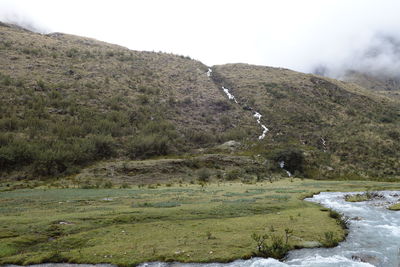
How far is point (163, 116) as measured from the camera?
93.9 metres

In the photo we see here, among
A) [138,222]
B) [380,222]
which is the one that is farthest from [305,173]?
[138,222]

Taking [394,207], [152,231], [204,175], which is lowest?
[204,175]

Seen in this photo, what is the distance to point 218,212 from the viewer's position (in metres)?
25.2

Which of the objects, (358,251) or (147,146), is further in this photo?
(147,146)

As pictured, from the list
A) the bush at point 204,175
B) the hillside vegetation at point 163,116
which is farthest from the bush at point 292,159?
the bush at point 204,175

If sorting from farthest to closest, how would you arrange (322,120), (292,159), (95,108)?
(322,120)
(95,108)
(292,159)

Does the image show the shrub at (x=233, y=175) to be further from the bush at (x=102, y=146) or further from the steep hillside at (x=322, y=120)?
the bush at (x=102, y=146)

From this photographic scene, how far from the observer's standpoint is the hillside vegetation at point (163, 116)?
2621 inches

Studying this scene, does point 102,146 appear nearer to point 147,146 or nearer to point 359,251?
point 147,146

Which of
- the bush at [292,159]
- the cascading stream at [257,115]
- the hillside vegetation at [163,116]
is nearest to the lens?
the hillside vegetation at [163,116]

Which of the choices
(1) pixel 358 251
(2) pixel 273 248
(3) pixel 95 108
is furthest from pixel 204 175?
(1) pixel 358 251

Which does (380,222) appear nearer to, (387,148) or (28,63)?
(387,148)

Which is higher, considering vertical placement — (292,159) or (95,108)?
(95,108)

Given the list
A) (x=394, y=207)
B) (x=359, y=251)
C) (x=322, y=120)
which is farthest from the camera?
(x=322, y=120)
